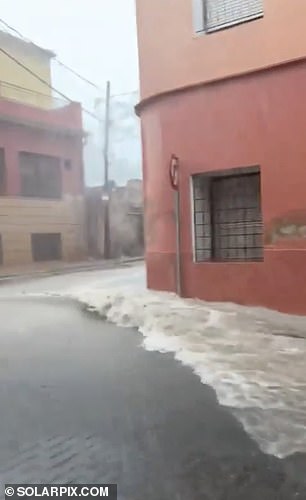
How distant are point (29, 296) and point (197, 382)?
273 inches

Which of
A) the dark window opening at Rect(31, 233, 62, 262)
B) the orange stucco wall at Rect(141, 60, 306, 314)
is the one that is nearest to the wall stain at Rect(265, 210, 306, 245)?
the orange stucco wall at Rect(141, 60, 306, 314)

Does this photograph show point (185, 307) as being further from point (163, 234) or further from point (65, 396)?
point (65, 396)

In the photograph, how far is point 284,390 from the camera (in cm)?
430

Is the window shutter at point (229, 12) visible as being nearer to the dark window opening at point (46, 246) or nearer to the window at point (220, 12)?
the window at point (220, 12)

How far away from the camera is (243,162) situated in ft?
26.8

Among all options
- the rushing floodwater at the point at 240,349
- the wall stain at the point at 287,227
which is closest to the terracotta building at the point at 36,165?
the rushing floodwater at the point at 240,349

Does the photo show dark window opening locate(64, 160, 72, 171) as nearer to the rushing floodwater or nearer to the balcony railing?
the balcony railing

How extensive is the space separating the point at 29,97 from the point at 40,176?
2896 millimetres

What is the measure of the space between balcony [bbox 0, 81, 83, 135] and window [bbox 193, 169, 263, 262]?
13066mm

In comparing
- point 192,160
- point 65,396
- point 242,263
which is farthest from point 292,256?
point 65,396

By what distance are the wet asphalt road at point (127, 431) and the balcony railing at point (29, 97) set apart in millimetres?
16417

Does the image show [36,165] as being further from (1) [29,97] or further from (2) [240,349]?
(2) [240,349]

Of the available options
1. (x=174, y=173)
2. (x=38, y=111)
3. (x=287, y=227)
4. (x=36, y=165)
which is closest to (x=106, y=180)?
(x=36, y=165)

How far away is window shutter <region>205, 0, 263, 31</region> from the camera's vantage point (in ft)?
27.7
